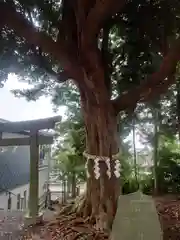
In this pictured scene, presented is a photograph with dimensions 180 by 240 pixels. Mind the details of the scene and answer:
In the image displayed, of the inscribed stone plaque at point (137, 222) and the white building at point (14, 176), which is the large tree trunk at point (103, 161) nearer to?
the inscribed stone plaque at point (137, 222)

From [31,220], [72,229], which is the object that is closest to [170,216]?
[72,229]

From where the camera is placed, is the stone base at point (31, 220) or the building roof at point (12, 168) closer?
the stone base at point (31, 220)

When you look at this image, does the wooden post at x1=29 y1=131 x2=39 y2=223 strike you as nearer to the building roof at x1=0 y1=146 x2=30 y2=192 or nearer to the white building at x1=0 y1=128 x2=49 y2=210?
the white building at x1=0 y1=128 x2=49 y2=210

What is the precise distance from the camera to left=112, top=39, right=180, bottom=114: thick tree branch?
2.82 meters

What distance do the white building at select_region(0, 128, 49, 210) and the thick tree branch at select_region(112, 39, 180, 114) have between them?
1.90 m

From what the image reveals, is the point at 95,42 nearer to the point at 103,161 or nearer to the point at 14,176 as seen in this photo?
the point at 103,161

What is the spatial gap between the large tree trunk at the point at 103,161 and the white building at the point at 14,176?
1.58 m

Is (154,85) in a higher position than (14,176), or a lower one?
higher

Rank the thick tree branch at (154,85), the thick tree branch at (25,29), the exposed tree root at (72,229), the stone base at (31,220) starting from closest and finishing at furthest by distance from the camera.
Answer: the thick tree branch at (25,29), the thick tree branch at (154,85), the exposed tree root at (72,229), the stone base at (31,220)

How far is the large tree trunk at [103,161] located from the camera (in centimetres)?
305

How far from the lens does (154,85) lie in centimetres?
306

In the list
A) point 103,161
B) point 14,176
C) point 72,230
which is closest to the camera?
point 103,161

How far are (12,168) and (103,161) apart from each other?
2635mm

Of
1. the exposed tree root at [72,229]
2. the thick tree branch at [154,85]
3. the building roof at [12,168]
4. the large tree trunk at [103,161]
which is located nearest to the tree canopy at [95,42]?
the thick tree branch at [154,85]
